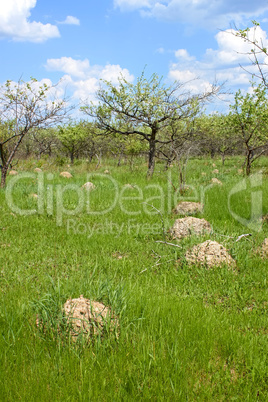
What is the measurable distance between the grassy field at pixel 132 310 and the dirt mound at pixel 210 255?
12 centimetres

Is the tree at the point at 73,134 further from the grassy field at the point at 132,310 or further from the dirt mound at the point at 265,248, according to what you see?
the dirt mound at the point at 265,248

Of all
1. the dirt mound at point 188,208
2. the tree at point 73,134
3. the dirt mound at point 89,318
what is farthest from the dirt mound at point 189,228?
the tree at point 73,134

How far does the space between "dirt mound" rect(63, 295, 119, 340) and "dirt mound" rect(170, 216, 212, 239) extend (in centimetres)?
333

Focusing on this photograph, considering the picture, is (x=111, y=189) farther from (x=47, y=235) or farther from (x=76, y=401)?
(x=76, y=401)

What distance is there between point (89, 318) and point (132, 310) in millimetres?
515

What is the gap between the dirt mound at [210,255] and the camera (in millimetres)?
4750

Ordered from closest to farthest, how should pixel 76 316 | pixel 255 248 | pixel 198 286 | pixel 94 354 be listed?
pixel 94 354
pixel 76 316
pixel 198 286
pixel 255 248

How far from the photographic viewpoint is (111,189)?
11023mm

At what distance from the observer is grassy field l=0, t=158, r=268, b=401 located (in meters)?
2.32

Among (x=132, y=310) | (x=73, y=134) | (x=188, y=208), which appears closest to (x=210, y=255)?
(x=132, y=310)

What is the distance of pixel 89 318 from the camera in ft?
9.09

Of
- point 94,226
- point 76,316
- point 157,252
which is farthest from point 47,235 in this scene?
point 76,316

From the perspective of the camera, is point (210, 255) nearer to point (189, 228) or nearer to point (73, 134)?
point (189, 228)

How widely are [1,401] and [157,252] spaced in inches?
148
